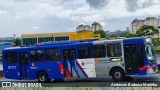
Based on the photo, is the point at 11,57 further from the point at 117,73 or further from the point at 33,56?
the point at 117,73

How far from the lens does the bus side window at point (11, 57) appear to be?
862 inches

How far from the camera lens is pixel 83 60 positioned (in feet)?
63.5

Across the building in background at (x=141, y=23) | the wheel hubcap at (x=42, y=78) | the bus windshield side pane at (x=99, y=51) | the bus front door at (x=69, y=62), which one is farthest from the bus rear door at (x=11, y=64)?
the building in background at (x=141, y=23)

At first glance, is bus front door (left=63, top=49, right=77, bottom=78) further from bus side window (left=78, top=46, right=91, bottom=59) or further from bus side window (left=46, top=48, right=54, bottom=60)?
bus side window (left=46, top=48, right=54, bottom=60)

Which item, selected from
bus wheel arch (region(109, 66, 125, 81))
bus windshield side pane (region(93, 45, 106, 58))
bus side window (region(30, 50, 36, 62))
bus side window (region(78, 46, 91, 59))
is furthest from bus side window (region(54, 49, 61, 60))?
bus wheel arch (region(109, 66, 125, 81))

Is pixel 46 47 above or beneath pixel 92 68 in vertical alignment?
above

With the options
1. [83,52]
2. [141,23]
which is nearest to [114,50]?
[83,52]

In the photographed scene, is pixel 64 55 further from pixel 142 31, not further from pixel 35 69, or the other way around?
pixel 142 31

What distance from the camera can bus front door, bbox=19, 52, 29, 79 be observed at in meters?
21.5

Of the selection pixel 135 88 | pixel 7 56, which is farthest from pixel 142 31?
pixel 135 88

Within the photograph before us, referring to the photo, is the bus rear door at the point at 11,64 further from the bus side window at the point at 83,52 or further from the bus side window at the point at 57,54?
the bus side window at the point at 83,52

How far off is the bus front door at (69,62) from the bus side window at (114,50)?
2.28m

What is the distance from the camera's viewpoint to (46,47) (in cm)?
2056

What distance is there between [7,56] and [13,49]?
0.82m
